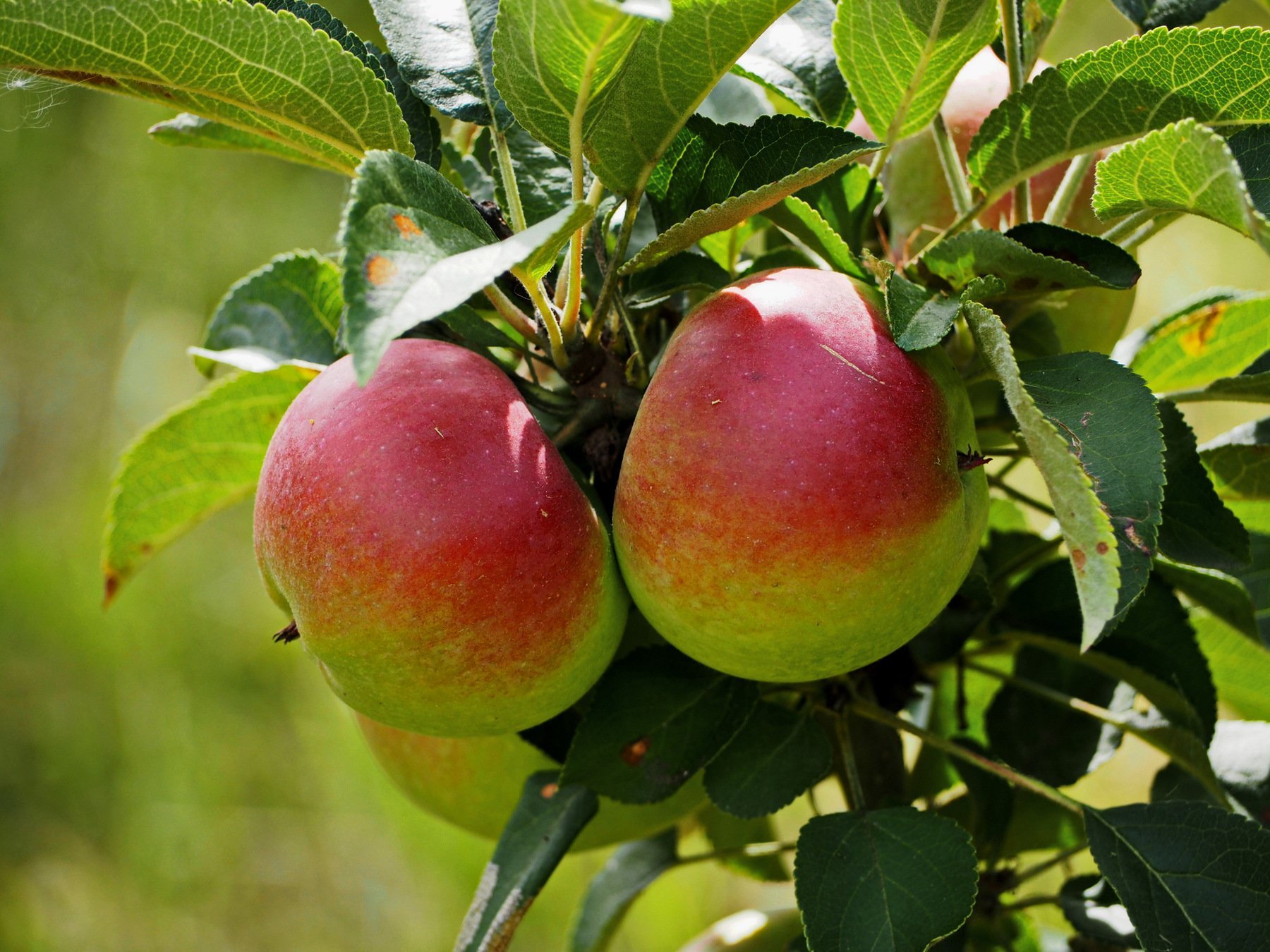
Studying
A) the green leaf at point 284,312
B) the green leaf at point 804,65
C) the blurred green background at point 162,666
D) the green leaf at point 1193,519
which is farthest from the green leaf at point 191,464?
the blurred green background at point 162,666

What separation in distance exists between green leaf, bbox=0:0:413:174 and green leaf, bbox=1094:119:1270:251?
0.81ft

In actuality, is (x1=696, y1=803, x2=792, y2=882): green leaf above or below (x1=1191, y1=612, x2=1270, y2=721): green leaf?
below

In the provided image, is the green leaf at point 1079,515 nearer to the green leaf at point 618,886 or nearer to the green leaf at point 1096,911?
the green leaf at point 1096,911

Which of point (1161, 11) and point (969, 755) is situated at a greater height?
point (1161, 11)

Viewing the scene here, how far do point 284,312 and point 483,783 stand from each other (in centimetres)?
26

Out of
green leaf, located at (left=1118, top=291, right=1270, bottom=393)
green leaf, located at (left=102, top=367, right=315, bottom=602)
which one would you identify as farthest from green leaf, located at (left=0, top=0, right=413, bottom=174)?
green leaf, located at (left=1118, top=291, right=1270, bottom=393)

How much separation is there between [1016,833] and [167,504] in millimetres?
522

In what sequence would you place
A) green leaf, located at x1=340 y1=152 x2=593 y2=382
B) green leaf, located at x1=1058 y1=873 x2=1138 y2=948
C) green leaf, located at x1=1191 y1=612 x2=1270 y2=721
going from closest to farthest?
green leaf, located at x1=340 y1=152 x2=593 y2=382, green leaf, located at x1=1058 y1=873 x2=1138 y2=948, green leaf, located at x1=1191 y1=612 x2=1270 y2=721

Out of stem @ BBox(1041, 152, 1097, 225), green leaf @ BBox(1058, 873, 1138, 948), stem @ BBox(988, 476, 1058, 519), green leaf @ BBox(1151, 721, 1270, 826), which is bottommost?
green leaf @ BBox(1058, 873, 1138, 948)

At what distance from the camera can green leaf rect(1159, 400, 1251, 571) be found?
39 cm

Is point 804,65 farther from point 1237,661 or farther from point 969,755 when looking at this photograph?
point 1237,661

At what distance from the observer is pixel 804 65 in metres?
0.45

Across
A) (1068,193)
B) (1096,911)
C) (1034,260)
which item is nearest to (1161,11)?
(1068,193)

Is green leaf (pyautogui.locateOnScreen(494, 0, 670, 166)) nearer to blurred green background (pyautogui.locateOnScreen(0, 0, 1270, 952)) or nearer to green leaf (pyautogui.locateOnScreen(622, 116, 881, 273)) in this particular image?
green leaf (pyautogui.locateOnScreen(622, 116, 881, 273))
